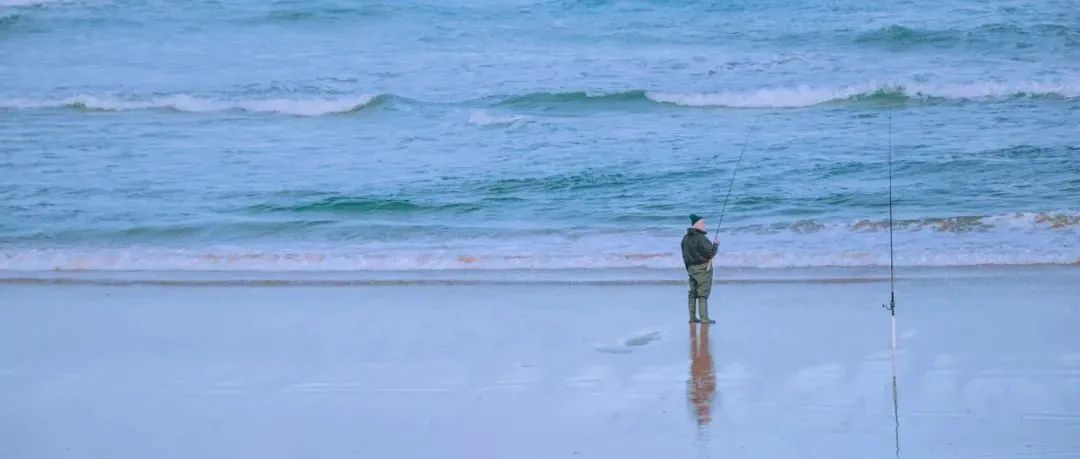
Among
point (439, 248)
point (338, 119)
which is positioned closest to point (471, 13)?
point (338, 119)

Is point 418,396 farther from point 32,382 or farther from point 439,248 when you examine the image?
point 439,248

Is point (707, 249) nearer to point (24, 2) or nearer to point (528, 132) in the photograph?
point (528, 132)

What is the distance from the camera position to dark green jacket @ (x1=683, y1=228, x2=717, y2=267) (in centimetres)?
949

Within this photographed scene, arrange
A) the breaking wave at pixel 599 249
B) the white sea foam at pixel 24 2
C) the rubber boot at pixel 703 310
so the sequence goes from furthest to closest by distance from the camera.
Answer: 1. the white sea foam at pixel 24 2
2. the breaking wave at pixel 599 249
3. the rubber boot at pixel 703 310

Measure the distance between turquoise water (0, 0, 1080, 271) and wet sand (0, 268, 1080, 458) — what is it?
179 cm

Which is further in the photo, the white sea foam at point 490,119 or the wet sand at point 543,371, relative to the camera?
the white sea foam at point 490,119

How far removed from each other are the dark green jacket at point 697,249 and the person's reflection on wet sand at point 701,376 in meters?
0.51

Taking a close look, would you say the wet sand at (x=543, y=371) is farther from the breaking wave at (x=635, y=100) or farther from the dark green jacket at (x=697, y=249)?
the breaking wave at (x=635, y=100)

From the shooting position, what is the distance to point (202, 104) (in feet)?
75.4

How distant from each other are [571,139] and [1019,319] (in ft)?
34.8

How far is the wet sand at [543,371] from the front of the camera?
7.29 metres

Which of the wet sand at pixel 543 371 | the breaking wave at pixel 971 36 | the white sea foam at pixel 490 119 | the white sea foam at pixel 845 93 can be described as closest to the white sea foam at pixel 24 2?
the white sea foam at pixel 490 119

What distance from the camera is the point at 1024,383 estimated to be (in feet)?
26.3

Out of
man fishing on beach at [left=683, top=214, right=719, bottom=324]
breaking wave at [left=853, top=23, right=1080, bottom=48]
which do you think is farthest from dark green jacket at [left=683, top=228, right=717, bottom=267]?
breaking wave at [left=853, top=23, right=1080, bottom=48]
